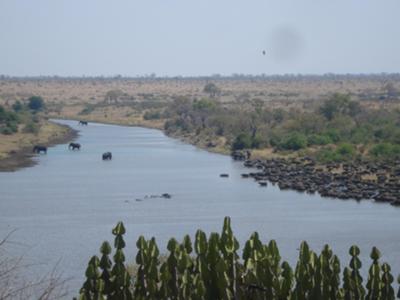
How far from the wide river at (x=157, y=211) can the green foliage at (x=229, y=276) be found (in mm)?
4543

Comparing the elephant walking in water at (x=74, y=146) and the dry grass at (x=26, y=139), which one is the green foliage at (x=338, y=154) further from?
the dry grass at (x=26, y=139)

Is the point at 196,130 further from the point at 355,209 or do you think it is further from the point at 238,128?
the point at 355,209

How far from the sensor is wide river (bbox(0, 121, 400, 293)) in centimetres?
3419

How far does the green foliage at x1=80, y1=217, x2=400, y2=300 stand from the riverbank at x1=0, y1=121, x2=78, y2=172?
43761mm

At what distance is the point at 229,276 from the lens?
1877cm

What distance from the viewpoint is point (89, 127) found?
106000 mm

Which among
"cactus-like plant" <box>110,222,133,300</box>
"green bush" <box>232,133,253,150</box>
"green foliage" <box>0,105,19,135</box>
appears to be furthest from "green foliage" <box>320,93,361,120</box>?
"cactus-like plant" <box>110,222,133,300</box>

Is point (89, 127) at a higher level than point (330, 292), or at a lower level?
lower

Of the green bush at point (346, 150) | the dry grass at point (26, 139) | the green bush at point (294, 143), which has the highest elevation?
the green bush at point (346, 150)

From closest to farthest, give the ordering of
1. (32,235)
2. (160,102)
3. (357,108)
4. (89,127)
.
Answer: (32,235), (357,108), (89,127), (160,102)

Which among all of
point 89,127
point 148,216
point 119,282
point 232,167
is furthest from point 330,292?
point 89,127

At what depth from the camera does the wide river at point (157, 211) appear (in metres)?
34.2

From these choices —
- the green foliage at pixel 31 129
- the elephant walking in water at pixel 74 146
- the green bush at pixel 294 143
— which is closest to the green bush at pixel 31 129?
the green foliage at pixel 31 129

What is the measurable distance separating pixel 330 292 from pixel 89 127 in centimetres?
8826
